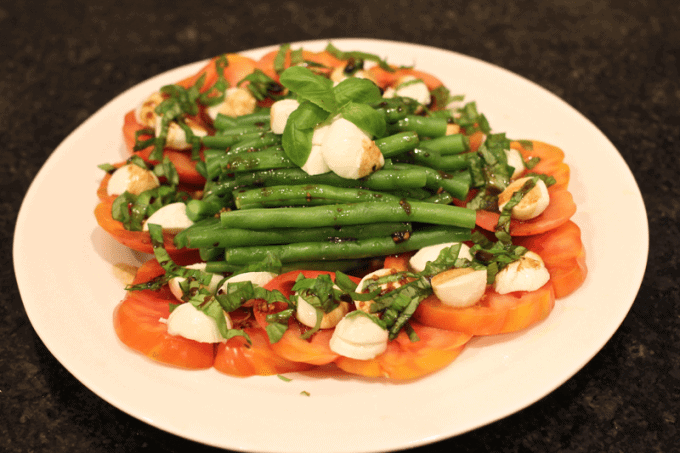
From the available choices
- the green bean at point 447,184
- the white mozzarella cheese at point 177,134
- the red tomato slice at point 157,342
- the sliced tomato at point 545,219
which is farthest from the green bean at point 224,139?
the sliced tomato at point 545,219

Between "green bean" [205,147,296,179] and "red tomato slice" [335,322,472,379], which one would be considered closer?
"red tomato slice" [335,322,472,379]

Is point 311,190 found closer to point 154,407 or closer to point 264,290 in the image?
point 264,290

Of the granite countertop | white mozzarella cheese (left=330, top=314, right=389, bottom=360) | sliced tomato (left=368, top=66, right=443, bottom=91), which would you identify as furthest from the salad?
the granite countertop

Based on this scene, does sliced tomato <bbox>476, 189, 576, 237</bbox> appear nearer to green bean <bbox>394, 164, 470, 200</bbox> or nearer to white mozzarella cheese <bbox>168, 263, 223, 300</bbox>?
green bean <bbox>394, 164, 470, 200</bbox>

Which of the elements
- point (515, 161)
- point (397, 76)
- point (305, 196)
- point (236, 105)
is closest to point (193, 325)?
point (305, 196)

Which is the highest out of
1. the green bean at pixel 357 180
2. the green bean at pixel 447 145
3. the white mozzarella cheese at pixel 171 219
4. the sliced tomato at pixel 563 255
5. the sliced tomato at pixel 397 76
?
the sliced tomato at pixel 397 76

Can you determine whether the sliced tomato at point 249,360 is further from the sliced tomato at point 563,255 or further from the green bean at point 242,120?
the green bean at point 242,120

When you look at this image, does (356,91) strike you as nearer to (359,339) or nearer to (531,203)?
(531,203)
